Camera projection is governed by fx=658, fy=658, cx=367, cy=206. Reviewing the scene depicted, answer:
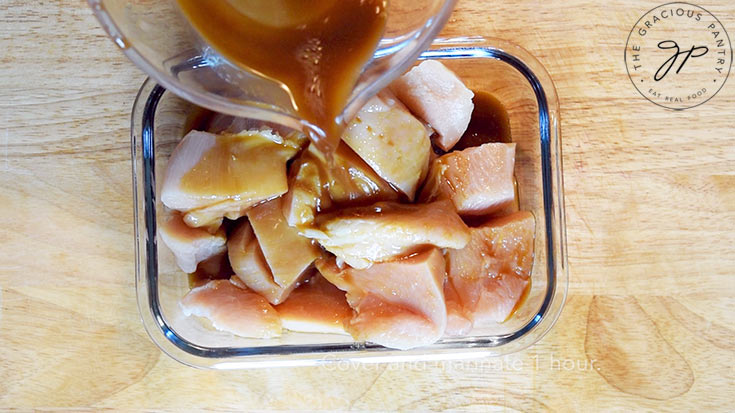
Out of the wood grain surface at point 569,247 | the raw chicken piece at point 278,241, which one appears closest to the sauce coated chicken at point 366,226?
the raw chicken piece at point 278,241

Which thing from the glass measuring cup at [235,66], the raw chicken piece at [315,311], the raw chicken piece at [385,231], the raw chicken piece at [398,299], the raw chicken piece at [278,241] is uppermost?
the glass measuring cup at [235,66]

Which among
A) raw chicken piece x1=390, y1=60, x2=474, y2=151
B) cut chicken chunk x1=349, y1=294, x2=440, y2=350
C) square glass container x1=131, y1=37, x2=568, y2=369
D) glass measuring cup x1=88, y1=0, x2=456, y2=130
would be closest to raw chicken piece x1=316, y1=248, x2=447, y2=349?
cut chicken chunk x1=349, y1=294, x2=440, y2=350

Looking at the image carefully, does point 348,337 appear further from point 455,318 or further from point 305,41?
point 305,41

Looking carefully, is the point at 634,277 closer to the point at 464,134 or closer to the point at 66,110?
the point at 464,134

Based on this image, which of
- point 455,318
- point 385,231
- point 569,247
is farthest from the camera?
point 569,247

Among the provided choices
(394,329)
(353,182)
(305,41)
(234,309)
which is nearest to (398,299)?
(394,329)

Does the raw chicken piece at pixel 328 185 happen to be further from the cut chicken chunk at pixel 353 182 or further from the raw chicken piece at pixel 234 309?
the raw chicken piece at pixel 234 309

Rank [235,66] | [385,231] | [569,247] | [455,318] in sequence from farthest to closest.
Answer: [569,247]
[455,318]
[385,231]
[235,66]
